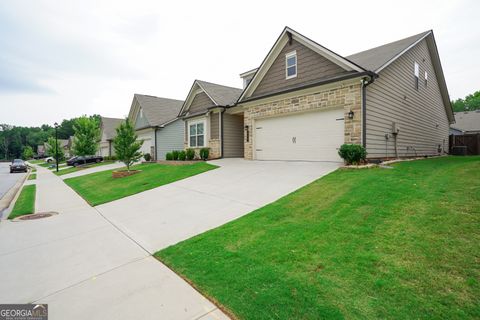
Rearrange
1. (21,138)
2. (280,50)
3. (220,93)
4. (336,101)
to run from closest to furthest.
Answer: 1. (336,101)
2. (280,50)
3. (220,93)
4. (21,138)

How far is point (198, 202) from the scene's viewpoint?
7.03m

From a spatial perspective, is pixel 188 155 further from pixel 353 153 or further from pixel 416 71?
pixel 416 71

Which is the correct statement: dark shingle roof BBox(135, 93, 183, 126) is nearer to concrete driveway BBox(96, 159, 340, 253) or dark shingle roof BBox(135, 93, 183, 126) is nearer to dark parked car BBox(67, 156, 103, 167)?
dark parked car BBox(67, 156, 103, 167)

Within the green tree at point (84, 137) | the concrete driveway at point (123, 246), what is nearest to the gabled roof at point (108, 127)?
the green tree at point (84, 137)

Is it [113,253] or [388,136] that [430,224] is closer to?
[113,253]

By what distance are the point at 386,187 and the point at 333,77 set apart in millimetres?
5960

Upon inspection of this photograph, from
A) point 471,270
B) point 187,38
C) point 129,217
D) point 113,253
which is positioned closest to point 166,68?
point 187,38

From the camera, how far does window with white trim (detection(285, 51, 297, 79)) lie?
458 inches

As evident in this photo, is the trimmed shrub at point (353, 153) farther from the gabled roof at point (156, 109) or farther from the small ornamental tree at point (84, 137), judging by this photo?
the small ornamental tree at point (84, 137)

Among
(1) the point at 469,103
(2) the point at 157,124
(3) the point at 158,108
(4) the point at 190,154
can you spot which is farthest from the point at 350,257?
(1) the point at 469,103

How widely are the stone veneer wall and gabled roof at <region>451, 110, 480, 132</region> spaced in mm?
28084

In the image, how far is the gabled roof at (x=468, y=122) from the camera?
27309 millimetres

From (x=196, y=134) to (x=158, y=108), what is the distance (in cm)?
968

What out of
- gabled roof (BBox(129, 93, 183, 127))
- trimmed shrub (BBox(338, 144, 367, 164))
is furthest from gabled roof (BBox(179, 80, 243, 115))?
trimmed shrub (BBox(338, 144, 367, 164))
